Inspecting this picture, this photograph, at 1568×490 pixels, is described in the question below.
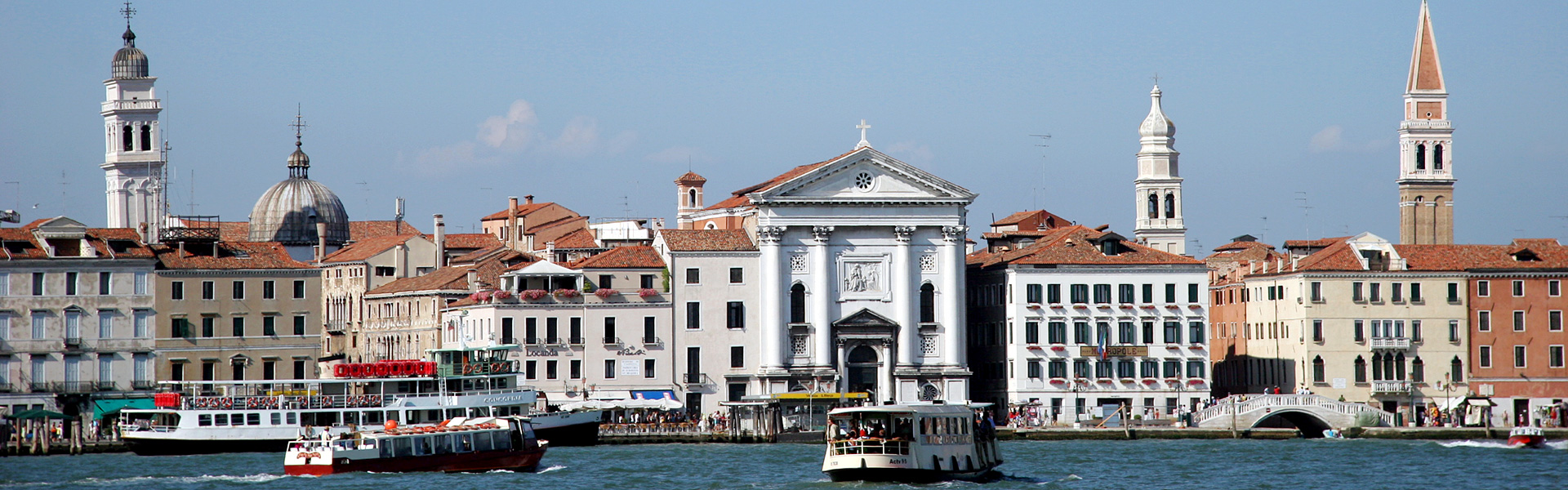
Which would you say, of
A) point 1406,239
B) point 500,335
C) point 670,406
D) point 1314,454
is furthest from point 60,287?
point 1406,239

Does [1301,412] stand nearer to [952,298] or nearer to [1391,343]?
[1391,343]

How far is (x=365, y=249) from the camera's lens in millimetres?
93938

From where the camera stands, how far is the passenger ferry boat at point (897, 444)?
2046 inches

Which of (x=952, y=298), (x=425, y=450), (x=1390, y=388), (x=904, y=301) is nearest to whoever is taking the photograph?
(x=425, y=450)

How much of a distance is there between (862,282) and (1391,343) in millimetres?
17076

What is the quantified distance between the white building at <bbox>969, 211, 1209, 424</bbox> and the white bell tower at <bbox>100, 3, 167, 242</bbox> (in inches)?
1608

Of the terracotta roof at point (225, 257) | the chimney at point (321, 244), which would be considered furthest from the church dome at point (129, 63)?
the terracotta roof at point (225, 257)

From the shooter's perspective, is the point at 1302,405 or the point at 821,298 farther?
the point at 821,298

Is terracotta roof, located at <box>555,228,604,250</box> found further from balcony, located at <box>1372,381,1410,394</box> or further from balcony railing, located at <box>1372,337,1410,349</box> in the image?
balcony, located at <box>1372,381,1410,394</box>

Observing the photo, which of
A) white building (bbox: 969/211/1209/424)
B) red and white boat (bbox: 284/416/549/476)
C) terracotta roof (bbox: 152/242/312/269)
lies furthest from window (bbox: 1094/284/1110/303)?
red and white boat (bbox: 284/416/549/476)

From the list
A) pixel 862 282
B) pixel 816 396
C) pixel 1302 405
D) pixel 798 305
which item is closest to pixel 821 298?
pixel 798 305

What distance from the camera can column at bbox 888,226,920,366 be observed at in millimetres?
82688

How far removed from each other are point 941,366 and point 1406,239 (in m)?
32.2

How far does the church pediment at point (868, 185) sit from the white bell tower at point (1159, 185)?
17.8 meters
